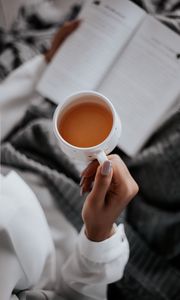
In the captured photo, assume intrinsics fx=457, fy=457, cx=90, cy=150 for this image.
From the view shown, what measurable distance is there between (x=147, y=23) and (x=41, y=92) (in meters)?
0.26

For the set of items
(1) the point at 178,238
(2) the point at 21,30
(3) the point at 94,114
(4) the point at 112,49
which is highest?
(3) the point at 94,114

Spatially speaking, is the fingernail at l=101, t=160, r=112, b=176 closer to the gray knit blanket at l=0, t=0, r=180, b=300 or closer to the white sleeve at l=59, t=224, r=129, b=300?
the white sleeve at l=59, t=224, r=129, b=300

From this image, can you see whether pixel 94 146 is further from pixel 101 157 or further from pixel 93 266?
pixel 93 266

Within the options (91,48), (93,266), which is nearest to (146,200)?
(93,266)

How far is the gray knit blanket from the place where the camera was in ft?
2.74

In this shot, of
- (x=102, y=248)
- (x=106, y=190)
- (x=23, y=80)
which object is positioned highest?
(x=106, y=190)

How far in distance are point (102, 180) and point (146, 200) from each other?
1.16 ft

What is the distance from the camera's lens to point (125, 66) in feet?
2.95

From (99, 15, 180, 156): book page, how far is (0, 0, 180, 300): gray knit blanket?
0.08 feet

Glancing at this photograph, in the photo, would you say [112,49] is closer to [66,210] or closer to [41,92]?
[41,92]

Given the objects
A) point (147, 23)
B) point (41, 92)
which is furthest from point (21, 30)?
point (147, 23)

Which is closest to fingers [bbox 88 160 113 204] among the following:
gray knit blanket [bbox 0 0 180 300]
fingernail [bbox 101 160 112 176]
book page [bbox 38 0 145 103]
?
fingernail [bbox 101 160 112 176]

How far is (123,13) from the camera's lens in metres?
0.92

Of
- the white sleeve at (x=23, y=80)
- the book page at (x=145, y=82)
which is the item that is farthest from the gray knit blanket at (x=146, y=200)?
the white sleeve at (x=23, y=80)
